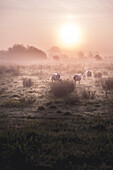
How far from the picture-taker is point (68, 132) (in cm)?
465

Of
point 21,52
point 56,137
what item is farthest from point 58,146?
point 21,52

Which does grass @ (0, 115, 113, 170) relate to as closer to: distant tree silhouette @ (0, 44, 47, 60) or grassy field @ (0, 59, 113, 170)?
grassy field @ (0, 59, 113, 170)

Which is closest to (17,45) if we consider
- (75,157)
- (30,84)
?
(30,84)

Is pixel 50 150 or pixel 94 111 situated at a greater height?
pixel 94 111

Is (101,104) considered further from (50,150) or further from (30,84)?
(30,84)

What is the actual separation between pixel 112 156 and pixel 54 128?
1860 mm

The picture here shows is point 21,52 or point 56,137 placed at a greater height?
point 21,52

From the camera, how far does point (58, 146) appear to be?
13.1 feet

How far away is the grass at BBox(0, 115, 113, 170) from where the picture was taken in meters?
3.42

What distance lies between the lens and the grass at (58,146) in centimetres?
342

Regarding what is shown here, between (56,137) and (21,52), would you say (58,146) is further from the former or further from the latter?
(21,52)

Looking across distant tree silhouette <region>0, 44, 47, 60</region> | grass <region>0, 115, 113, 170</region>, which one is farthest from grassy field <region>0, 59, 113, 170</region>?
distant tree silhouette <region>0, 44, 47, 60</region>

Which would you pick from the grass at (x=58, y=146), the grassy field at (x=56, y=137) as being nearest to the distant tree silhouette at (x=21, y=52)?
the grassy field at (x=56, y=137)

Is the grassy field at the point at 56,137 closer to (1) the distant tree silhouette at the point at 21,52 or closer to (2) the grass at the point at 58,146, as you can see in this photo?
(2) the grass at the point at 58,146
